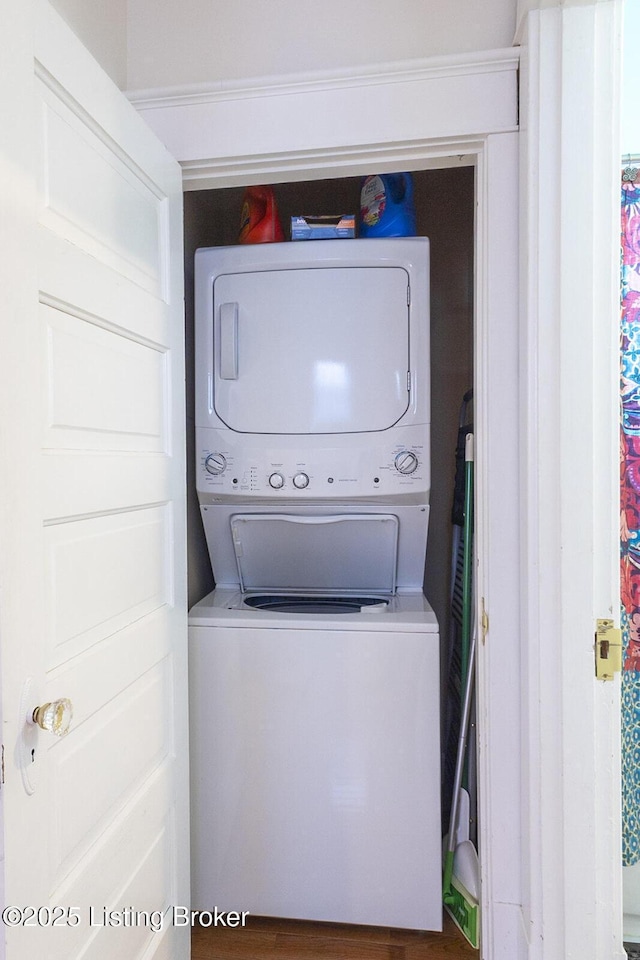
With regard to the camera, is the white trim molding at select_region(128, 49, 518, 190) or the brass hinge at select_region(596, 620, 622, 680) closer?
the brass hinge at select_region(596, 620, 622, 680)

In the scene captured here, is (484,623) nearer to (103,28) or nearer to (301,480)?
(301,480)

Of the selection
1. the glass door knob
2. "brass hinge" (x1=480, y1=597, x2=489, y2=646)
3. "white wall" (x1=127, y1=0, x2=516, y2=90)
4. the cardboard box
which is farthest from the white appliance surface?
"white wall" (x1=127, y1=0, x2=516, y2=90)

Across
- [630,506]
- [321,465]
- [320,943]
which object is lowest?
[320,943]

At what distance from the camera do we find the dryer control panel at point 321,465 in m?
1.90

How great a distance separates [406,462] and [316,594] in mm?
599

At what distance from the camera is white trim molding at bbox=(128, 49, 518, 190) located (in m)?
1.34

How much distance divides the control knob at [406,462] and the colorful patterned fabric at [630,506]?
601mm

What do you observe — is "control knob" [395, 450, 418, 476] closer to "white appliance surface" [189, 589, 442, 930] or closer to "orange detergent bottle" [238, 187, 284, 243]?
"white appliance surface" [189, 589, 442, 930]

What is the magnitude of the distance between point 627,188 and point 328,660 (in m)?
1.46

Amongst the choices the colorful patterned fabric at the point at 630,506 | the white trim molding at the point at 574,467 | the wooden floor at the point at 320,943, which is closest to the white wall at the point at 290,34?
the white trim molding at the point at 574,467

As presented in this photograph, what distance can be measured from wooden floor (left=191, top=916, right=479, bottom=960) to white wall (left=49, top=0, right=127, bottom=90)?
2.32 metres

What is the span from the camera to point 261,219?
80.3 inches

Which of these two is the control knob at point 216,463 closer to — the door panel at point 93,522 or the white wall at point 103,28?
the door panel at point 93,522

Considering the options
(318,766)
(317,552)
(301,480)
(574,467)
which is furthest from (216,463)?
(574,467)
